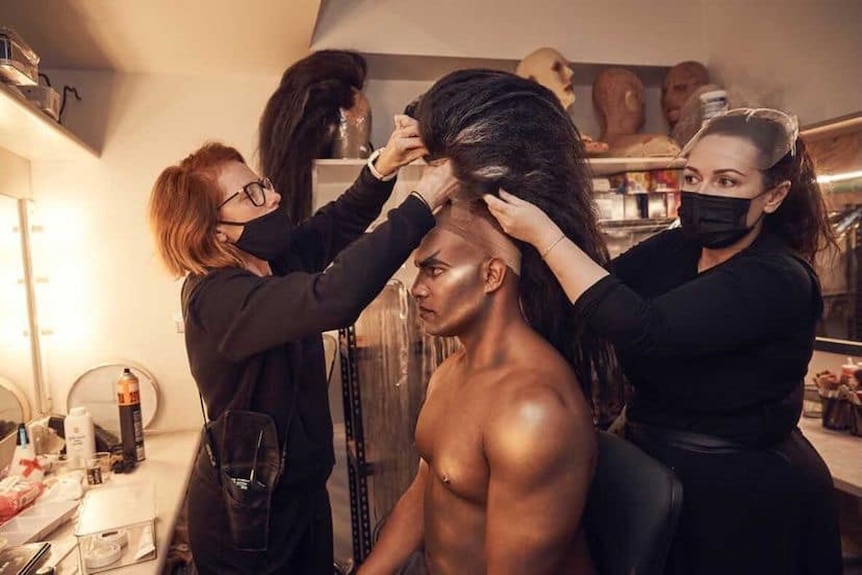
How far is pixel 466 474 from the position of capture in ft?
2.85

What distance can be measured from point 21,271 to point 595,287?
1879 millimetres

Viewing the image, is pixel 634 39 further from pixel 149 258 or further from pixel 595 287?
pixel 149 258

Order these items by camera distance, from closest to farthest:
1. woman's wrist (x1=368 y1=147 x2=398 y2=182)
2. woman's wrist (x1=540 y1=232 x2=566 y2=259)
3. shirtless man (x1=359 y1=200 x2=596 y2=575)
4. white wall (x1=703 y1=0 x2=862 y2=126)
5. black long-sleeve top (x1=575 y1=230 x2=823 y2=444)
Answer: shirtless man (x1=359 y1=200 x2=596 y2=575)
woman's wrist (x1=540 y1=232 x2=566 y2=259)
black long-sleeve top (x1=575 y1=230 x2=823 y2=444)
woman's wrist (x1=368 y1=147 x2=398 y2=182)
white wall (x1=703 y1=0 x2=862 y2=126)

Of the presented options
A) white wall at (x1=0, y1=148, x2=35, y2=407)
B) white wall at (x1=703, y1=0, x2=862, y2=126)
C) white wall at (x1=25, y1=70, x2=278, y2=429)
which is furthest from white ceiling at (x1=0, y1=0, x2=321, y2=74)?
white wall at (x1=703, y1=0, x2=862, y2=126)

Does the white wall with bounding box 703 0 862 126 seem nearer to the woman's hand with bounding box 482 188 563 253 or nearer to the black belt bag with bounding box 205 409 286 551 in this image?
the woman's hand with bounding box 482 188 563 253

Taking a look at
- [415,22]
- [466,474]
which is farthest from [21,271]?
[466,474]

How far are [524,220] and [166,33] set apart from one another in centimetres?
136

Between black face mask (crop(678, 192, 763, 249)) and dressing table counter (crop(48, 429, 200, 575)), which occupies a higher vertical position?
black face mask (crop(678, 192, 763, 249))

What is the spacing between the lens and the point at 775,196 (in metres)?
1.18

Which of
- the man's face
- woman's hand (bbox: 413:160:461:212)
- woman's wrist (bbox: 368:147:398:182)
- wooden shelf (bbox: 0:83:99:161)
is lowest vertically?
the man's face

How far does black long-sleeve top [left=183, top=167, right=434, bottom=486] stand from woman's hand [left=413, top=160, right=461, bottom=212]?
22 mm

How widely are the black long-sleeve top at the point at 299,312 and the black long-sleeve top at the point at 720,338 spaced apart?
1.13 feet

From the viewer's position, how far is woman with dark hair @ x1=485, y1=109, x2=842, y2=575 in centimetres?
107

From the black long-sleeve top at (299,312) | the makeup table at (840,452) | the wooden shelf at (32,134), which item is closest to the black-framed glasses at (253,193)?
the black long-sleeve top at (299,312)
